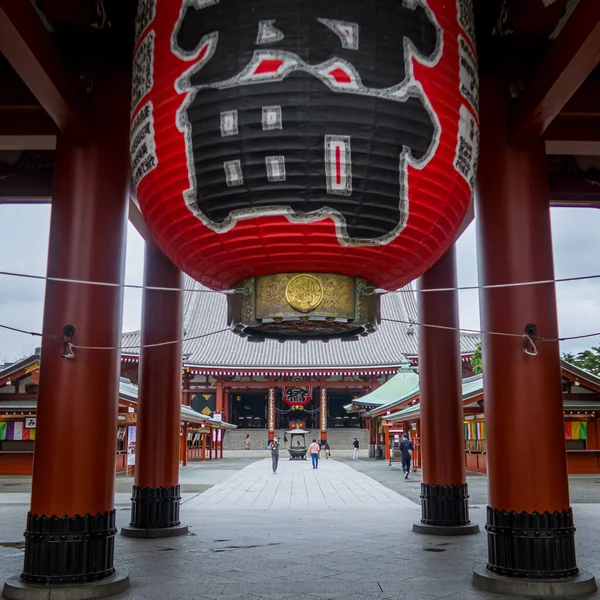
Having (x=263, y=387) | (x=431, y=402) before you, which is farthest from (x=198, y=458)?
(x=431, y=402)

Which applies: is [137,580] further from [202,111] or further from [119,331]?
[202,111]

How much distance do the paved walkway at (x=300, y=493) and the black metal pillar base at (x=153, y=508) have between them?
12.7ft

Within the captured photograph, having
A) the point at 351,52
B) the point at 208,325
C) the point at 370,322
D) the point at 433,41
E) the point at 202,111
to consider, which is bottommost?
the point at 370,322

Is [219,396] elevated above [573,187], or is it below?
below

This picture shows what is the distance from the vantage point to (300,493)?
645 inches

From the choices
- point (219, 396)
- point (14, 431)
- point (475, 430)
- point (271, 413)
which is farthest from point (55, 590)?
point (271, 413)

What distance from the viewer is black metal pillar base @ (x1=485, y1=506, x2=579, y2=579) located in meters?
5.53

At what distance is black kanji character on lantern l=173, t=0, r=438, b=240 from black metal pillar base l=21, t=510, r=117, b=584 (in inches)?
136

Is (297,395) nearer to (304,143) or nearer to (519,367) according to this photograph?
(519,367)

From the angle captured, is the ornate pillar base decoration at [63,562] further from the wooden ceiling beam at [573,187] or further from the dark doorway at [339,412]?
the dark doorway at [339,412]

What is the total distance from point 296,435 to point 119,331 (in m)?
31.1

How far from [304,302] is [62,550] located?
137 inches

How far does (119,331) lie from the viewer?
607 cm

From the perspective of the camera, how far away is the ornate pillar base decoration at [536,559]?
5.42m
